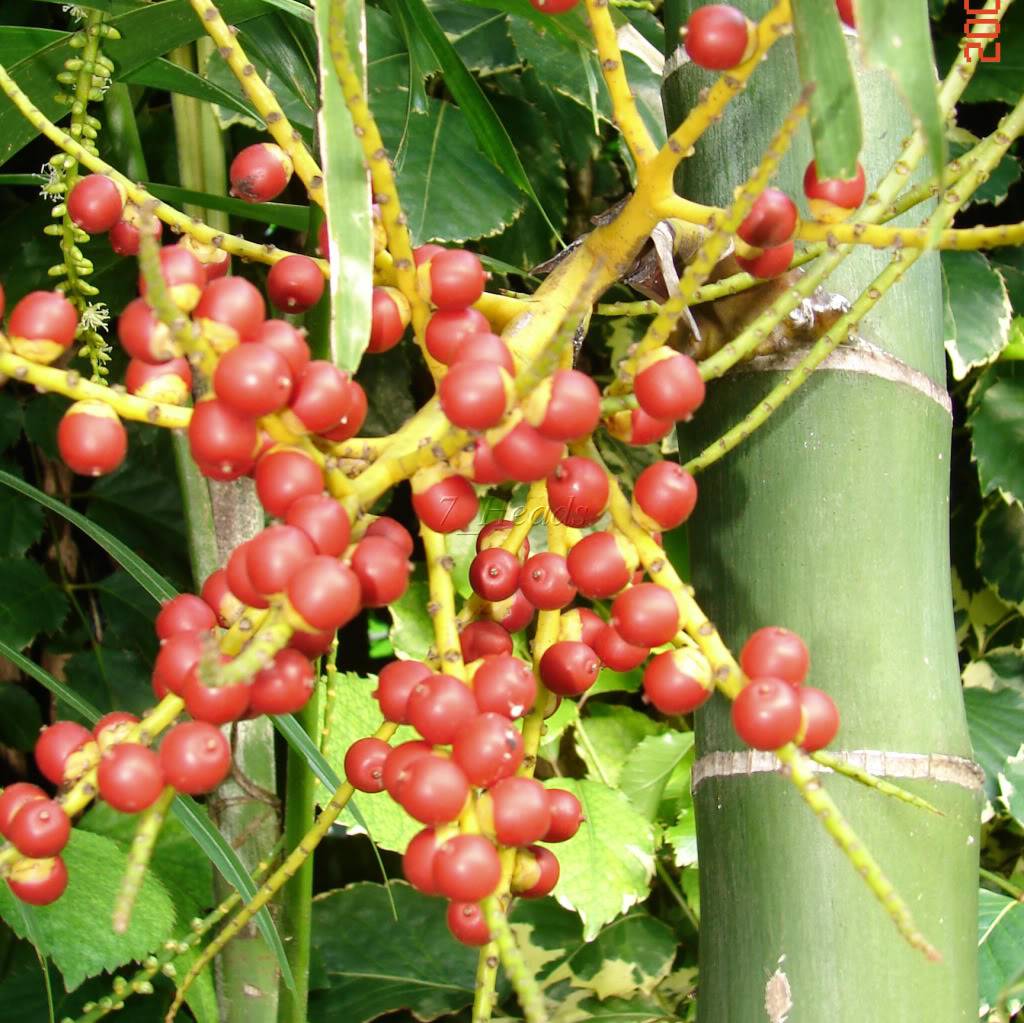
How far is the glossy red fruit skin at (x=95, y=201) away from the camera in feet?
1.25

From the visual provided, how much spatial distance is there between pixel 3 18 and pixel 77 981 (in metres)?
0.74

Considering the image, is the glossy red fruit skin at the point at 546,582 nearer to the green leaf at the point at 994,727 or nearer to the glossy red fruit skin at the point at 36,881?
the glossy red fruit skin at the point at 36,881

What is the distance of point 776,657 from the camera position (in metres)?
0.31

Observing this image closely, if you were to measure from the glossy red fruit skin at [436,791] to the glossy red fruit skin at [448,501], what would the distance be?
0.07 m

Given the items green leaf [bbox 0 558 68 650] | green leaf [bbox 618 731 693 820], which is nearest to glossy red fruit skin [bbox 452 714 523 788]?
green leaf [bbox 618 731 693 820]

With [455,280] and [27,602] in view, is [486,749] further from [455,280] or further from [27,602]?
[27,602]

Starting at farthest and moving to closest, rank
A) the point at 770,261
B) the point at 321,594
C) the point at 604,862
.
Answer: the point at 604,862 → the point at 770,261 → the point at 321,594

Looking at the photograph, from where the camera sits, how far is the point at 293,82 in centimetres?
70

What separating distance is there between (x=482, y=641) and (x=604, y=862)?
1.91 ft

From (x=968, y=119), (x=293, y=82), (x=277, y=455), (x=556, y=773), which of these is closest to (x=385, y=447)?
(x=277, y=455)

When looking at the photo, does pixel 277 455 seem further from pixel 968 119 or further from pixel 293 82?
pixel 968 119

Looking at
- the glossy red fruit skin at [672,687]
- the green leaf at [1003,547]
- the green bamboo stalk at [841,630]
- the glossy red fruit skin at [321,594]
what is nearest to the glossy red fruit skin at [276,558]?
the glossy red fruit skin at [321,594]

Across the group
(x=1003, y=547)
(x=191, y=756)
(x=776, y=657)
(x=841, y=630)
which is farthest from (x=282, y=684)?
(x=1003, y=547)

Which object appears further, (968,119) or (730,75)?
(968,119)
